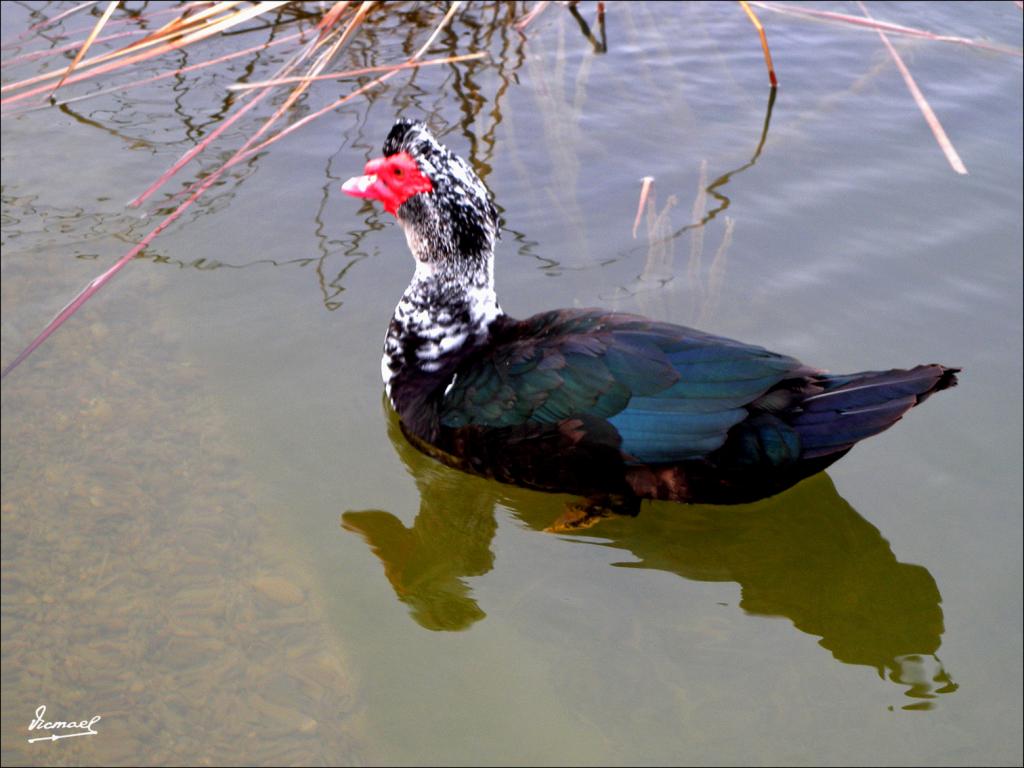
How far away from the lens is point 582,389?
356 cm

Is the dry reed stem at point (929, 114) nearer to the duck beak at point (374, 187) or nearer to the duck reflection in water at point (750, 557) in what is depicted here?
Answer: the duck reflection in water at point (750, 557)

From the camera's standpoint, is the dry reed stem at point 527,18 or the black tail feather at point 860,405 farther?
the dry reed stem at point 527,18

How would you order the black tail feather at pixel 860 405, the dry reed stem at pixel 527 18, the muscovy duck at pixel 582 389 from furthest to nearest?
the dry reed stem at pixel 527 18 → the muscovy duck at pixel 582 389 → the black tail feather at pixel 860 405

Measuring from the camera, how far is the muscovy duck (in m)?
3.41

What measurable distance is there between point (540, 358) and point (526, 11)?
422 cm

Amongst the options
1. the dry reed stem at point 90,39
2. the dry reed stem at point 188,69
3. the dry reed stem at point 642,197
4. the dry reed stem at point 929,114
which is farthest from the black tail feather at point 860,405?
the dry reed stem at point 188,69

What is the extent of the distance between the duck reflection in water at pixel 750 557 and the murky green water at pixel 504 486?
0.01m

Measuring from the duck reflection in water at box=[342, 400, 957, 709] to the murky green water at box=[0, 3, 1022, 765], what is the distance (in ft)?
0.04

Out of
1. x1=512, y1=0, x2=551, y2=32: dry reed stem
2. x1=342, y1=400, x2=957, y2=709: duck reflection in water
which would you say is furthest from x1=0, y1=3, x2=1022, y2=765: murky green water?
x1=512, y1=0, x2=551, y2=32: dry reed stem

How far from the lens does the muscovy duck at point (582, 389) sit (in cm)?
341

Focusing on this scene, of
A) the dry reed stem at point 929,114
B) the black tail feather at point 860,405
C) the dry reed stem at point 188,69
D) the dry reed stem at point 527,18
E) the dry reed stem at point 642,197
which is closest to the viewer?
the black tail feather at point 860,405

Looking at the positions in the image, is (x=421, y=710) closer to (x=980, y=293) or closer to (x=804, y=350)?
(x=804, y=350)

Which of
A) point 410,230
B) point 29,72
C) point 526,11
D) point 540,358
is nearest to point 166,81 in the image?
point 29,72

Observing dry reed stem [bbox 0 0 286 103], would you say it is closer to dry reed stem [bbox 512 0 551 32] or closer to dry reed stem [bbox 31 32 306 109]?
dry reed stem [bbox 31 32 306 109]
